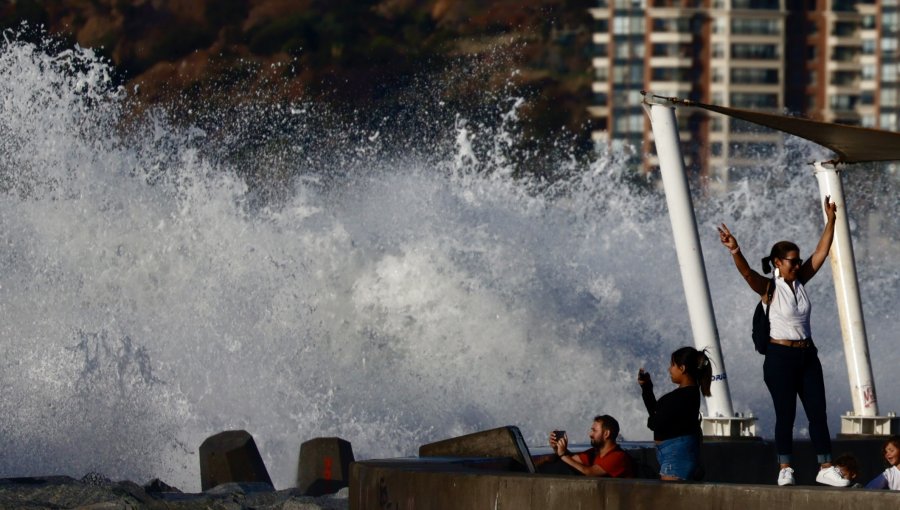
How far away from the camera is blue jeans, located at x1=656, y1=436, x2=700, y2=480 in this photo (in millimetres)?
8781

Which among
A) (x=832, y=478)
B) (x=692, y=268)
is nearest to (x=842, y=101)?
(x=692, y=268)

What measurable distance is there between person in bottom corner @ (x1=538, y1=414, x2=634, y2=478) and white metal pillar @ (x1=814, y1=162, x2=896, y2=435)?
114 inches

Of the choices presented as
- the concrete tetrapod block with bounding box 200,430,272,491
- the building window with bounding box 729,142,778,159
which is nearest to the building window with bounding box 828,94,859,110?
the building window with bounding box 729,142,778,159

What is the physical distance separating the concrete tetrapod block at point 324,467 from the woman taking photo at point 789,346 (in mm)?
5380

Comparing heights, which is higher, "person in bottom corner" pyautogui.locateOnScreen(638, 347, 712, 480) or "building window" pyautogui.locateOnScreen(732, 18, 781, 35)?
"building window" pyautogui.locateOnScreen(732, 18, 781, 35)

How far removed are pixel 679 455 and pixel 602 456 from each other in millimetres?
475

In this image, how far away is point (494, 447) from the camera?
30.1ft

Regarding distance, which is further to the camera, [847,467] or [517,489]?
[847,467]

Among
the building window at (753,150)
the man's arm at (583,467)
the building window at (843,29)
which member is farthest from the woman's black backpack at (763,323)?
the building window at (843,29)

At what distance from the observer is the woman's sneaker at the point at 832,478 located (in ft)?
30.2

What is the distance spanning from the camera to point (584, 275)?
28656 mm

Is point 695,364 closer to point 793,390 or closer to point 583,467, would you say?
point 583,467

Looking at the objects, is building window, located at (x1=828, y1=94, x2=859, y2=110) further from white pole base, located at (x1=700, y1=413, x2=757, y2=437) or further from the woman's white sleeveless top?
the woman's white sleeveless top

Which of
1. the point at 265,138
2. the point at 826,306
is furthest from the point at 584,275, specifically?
the point at 265,138
